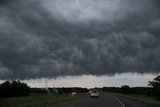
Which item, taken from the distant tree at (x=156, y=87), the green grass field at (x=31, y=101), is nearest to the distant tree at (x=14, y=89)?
the green grass field at (x=31, y=101)

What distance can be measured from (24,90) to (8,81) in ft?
21.8

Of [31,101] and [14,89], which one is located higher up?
[14,89]

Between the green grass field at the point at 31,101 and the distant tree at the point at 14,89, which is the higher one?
the distant tree at the point at 14,89

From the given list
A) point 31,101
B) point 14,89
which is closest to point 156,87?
point 31,101

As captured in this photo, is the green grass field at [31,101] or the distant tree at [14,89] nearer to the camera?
the green grass field at [31,101]

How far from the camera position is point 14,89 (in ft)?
428

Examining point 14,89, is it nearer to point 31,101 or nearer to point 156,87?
point 31,101

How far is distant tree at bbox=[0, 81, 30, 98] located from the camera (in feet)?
415

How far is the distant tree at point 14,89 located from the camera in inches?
4974

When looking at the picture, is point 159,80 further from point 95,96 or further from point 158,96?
point 95,96

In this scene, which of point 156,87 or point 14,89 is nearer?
point 156,87

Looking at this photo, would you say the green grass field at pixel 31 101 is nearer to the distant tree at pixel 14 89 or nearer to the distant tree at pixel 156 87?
the distant tree at pixel 156 87

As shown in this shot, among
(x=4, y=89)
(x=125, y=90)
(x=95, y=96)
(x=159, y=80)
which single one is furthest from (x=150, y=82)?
(x=125, y=90)

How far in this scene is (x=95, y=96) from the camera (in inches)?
2852
